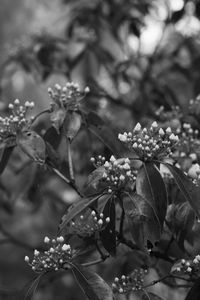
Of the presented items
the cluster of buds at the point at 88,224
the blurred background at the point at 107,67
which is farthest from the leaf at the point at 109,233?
the blurred background at the point at 107,67

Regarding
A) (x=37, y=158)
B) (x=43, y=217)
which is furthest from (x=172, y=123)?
(x=43, y=217)

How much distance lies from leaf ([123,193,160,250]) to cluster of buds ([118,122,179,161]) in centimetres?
18

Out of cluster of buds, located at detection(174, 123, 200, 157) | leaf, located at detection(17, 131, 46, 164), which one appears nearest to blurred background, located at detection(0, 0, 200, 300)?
cluster of buds, located at detection(174, 123, 200, 157)

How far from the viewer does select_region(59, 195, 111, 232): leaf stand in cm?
179

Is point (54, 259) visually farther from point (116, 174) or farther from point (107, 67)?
point (107, 67)

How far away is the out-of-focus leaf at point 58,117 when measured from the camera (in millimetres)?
2096

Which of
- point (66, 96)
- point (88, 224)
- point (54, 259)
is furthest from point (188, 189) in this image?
point (66, 96)

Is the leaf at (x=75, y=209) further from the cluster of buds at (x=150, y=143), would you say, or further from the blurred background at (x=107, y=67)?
the blurred background at (x=107, y=67)

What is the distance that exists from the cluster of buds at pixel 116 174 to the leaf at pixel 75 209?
53 millimetres

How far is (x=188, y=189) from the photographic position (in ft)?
5.74

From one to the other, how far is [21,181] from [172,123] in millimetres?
1139

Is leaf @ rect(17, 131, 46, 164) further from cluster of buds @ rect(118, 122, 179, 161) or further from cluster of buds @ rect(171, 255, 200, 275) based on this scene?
cluster of buds @ rect(171, 255, 200, 275)

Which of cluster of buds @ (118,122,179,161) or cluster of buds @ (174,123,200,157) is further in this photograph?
cluster of buds @ (174,123,200,157)

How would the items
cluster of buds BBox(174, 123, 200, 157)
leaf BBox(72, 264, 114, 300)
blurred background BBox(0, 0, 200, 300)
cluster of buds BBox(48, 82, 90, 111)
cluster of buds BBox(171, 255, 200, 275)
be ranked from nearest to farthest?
leaf BBox(72, 264, 114, 300) → cluster of buds BBox(171, 255, 200, 275) → cluster of buds BBox(48, 82, 90, 111) → cluster of buds BBox(174, 123, 200, 157) → blurred background BBox(0, 0, 200, 300)
